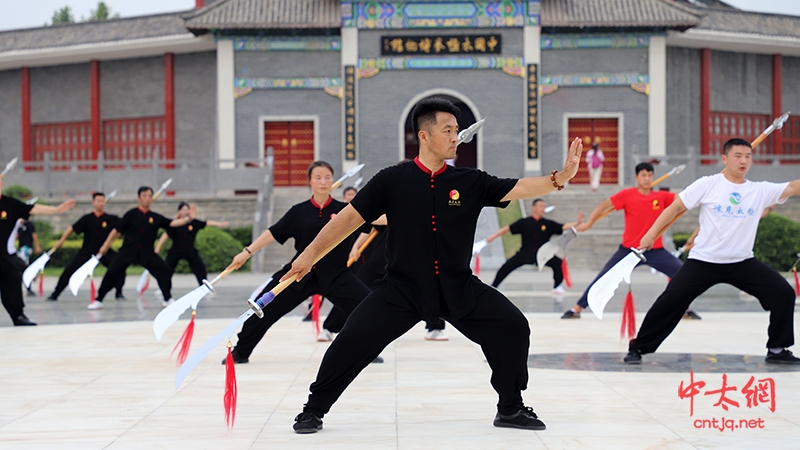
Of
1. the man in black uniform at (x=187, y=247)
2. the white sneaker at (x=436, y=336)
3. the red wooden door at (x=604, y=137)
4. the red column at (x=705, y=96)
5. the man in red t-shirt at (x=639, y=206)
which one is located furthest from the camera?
the red column at (x=705, y=96)

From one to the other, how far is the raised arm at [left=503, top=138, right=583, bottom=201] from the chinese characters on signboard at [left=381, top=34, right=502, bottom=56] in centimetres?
2136

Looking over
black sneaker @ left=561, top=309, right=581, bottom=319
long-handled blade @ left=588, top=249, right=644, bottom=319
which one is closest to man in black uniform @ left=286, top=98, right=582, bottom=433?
long-handled blade @ left=588, top=249, right=644, bottom=319

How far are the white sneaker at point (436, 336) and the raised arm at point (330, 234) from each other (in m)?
4.23

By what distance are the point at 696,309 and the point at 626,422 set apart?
24.3ft

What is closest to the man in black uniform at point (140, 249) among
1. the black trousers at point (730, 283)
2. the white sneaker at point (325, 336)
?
the white sneaker at point (325, 336)

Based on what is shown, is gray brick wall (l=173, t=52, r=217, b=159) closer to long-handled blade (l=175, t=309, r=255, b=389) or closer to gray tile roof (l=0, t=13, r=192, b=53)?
gray tile roof (l=0, t=13, r=192, b=53)

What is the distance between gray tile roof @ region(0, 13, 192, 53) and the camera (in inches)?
1082

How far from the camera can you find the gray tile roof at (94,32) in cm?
2748

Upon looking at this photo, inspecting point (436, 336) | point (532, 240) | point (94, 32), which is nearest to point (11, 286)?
point (436, 336)

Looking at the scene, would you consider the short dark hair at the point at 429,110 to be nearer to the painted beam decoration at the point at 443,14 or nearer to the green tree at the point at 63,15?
the painted beam decoration at the point at 443,14

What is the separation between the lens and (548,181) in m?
4.91

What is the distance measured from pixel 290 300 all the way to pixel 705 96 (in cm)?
2285

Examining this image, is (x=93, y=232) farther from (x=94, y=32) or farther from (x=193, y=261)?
(x=94, y=32)

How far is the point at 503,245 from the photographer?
22109 mm
